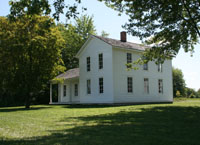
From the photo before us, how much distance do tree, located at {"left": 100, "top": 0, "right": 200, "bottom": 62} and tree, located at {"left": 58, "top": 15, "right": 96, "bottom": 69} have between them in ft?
99.1

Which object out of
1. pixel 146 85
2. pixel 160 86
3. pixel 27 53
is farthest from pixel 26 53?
pixel 160 86

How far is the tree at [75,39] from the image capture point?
46.4m

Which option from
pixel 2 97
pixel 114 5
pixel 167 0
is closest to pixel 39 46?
pixel 114 5

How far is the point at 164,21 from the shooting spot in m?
14.7

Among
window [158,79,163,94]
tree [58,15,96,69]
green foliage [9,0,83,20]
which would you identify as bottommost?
window [158,79,163,94]

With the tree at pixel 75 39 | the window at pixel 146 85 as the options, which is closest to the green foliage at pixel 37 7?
the window at pixel 146 85

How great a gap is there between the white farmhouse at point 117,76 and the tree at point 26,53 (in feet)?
15.2

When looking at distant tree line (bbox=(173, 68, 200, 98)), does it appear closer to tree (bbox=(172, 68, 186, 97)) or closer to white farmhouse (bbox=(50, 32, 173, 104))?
tree (bbox=(172, 68, 186, 97))

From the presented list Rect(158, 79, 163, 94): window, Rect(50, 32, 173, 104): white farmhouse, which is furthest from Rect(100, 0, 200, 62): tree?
Rect(158, 79, 163, 94): window

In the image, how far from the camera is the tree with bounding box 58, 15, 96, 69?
152 ft

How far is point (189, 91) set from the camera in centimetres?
5162

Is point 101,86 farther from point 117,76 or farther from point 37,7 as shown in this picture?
point 37,7

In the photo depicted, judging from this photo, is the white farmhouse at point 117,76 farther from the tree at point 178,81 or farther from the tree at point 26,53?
the tree at point 178,81

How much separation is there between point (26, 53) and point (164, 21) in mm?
11841
